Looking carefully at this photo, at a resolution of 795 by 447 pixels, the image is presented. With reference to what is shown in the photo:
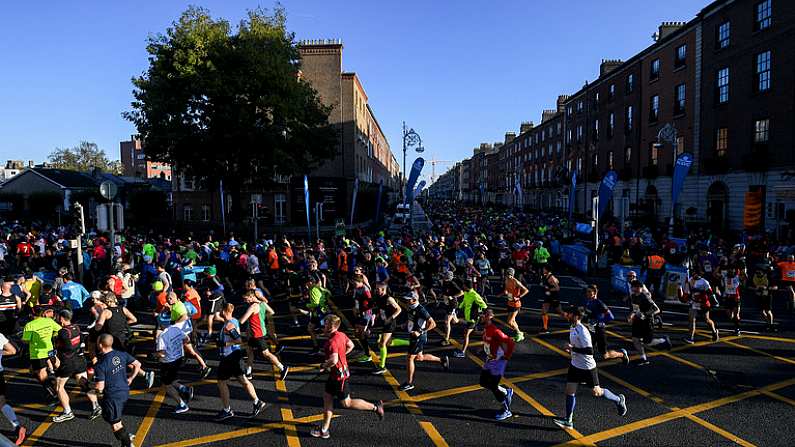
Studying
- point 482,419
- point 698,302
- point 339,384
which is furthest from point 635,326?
point 339,384

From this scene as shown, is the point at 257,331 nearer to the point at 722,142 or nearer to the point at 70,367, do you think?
the point at 70,367

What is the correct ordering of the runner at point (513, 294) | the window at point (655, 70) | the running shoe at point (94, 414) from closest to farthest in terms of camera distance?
the running shoe at point (94, 414) < the runner at point (513, 294) < the window at point (655, 70)

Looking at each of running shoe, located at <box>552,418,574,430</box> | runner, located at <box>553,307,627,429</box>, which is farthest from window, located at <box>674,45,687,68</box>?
running shoe, located at <box>552,418,574,430</box>

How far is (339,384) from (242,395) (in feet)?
8.64

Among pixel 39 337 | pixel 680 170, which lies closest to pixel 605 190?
pixel 680 170

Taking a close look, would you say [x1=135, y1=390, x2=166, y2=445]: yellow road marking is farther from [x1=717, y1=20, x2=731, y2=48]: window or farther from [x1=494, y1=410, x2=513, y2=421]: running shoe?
[x1=717, y1=20, x2=731, y2=48]: window

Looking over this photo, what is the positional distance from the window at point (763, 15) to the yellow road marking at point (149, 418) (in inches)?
1351

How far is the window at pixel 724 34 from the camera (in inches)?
1177

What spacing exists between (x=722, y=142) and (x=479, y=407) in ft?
104

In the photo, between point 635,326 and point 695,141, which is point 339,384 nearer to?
point 635,326

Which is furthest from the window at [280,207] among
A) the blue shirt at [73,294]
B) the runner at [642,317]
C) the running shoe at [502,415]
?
the running shoe at [502,415]

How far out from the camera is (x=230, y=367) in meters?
7.11

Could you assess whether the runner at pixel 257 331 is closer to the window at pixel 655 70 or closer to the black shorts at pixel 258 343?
the black shorts at pixel 258 343

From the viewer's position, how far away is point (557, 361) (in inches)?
389
